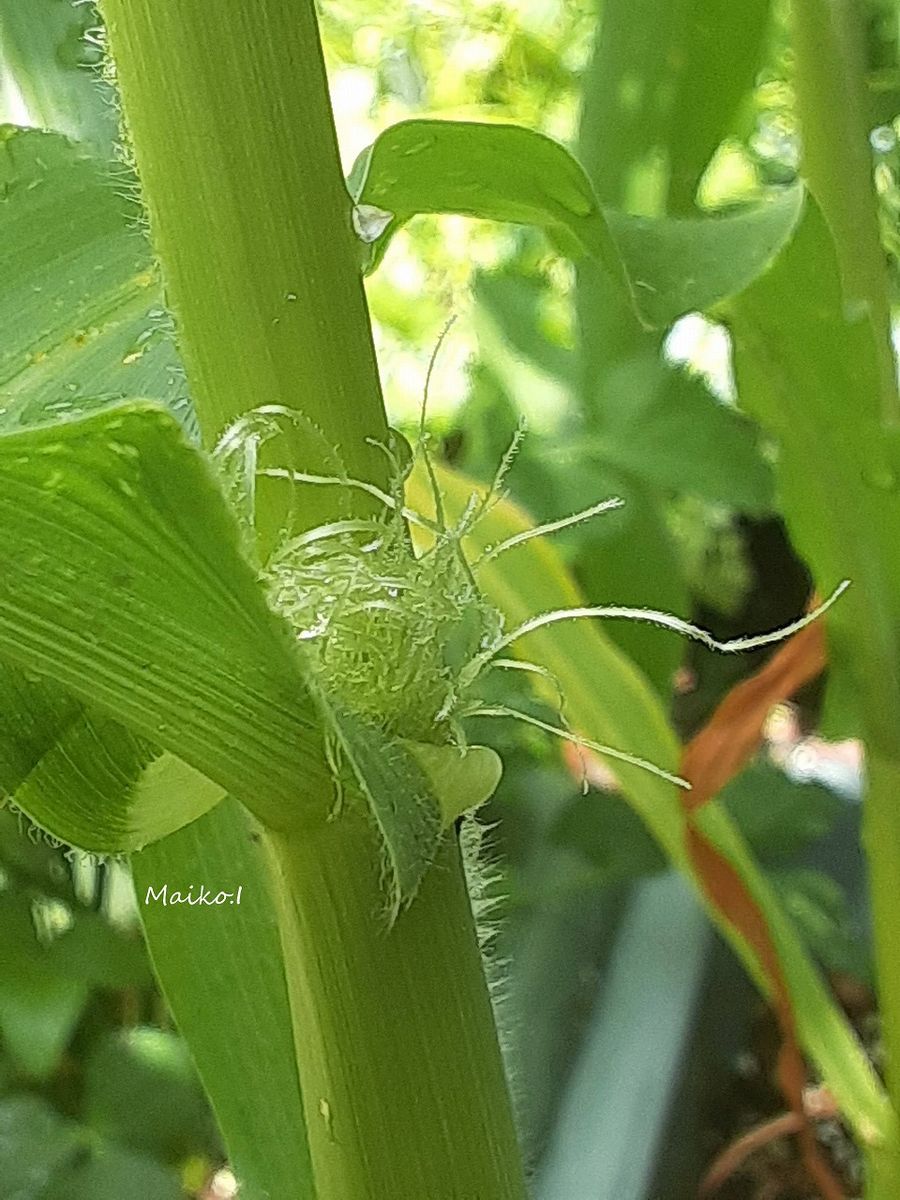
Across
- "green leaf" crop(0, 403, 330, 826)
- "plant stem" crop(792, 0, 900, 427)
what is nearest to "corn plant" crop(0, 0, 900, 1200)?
"green leaf" crop(0, 403, 330, 826)

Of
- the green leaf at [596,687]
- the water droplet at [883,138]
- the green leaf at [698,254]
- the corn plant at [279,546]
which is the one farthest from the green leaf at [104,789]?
the water droplet at [883,138]

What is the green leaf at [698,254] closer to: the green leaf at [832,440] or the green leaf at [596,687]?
the green leaf at [832,440]

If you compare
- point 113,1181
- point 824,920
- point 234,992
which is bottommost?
point 824,920

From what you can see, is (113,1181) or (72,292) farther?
(113,1181)

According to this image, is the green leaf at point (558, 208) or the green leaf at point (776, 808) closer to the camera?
the green leaf at point (558, 208)

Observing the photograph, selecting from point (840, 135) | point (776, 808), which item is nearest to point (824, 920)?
point (776, 808)

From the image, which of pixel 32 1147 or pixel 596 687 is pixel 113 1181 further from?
pixel 596 687
